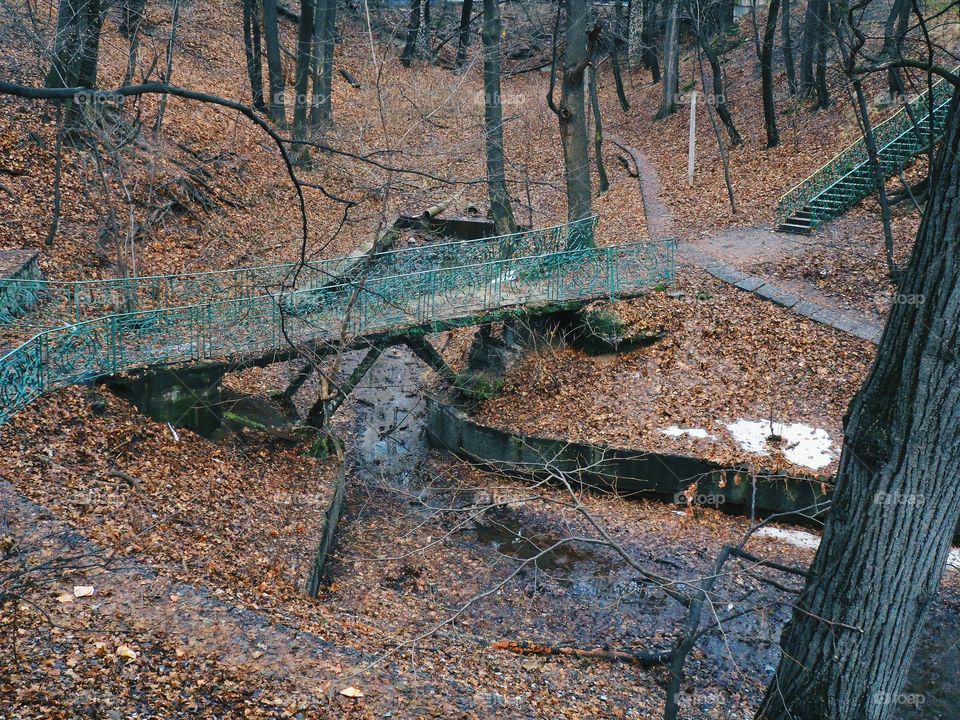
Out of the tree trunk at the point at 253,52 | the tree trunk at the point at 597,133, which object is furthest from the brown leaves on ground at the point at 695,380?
the tree trunk at the point at 253,52

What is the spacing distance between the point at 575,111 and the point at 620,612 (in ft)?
35.7

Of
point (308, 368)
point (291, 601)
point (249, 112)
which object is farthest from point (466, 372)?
point (249, 112)

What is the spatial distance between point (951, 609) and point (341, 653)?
794 cm

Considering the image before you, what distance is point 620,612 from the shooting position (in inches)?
420

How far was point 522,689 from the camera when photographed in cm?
823

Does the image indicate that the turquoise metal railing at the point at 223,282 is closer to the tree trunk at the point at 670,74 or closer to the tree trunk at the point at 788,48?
the tree trunk at the point at 788,48

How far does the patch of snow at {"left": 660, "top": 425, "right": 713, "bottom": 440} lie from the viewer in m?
13.8

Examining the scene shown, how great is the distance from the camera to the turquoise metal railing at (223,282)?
1329cm

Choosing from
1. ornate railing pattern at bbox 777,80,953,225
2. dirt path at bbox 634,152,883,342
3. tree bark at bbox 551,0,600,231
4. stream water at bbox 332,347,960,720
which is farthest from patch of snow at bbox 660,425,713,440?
ornate railing pattern at bbox 777,80,953,225

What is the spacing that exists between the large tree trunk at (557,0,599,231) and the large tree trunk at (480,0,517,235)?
→ 4.93 feet

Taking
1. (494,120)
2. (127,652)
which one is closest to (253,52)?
(494,120)

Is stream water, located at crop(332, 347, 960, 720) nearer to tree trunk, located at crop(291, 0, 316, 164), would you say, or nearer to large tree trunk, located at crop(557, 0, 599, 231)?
large tree trunk, located at crop(557, 0, 599, 231)

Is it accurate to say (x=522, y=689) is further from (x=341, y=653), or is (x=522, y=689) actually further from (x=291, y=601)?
(x=291, y=601)

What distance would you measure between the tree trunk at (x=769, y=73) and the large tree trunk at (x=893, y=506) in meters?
19.5
